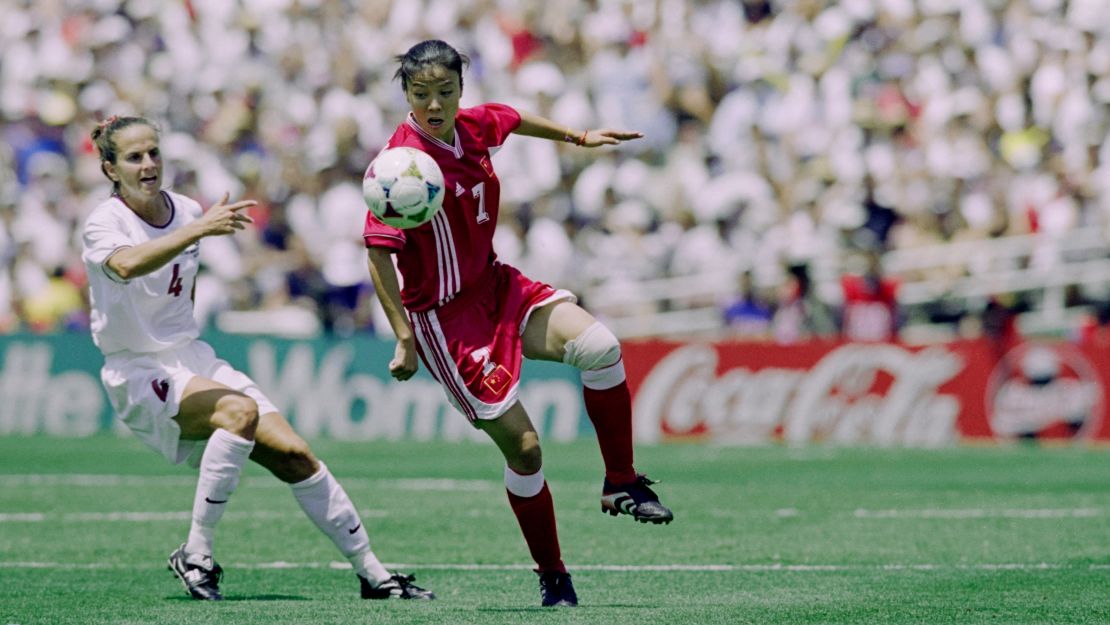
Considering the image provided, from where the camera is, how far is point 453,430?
20.4 meters

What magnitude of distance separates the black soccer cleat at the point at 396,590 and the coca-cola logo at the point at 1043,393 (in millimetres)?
11598

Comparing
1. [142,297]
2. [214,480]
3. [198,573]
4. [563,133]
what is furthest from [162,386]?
[563,133]

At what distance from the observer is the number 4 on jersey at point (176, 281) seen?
29.3 ft

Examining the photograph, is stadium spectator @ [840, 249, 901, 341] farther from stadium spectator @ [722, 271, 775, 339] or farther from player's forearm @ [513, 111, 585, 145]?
player's forearm @ [513, 111, 585, 145]

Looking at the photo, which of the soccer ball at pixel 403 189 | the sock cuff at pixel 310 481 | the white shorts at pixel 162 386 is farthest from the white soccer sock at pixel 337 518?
the soccer ball at pixel 403 189

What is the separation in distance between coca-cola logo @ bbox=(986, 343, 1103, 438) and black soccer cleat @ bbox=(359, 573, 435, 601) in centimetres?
1160

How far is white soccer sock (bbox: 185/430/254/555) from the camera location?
8562mm

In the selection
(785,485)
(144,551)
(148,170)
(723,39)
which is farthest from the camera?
(723,39)

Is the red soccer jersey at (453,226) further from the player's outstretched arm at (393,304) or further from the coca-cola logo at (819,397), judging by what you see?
the coca-cola logo at (819,397)

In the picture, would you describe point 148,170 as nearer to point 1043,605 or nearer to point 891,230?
point 1043,605

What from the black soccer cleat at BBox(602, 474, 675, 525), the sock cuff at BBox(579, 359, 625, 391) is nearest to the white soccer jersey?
the sock cuff at BBox(579, 359, 625, 391)

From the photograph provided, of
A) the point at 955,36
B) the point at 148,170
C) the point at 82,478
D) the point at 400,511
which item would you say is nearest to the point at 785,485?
the point at 400,511

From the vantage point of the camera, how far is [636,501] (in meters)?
8.06

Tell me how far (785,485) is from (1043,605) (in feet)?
22.5
